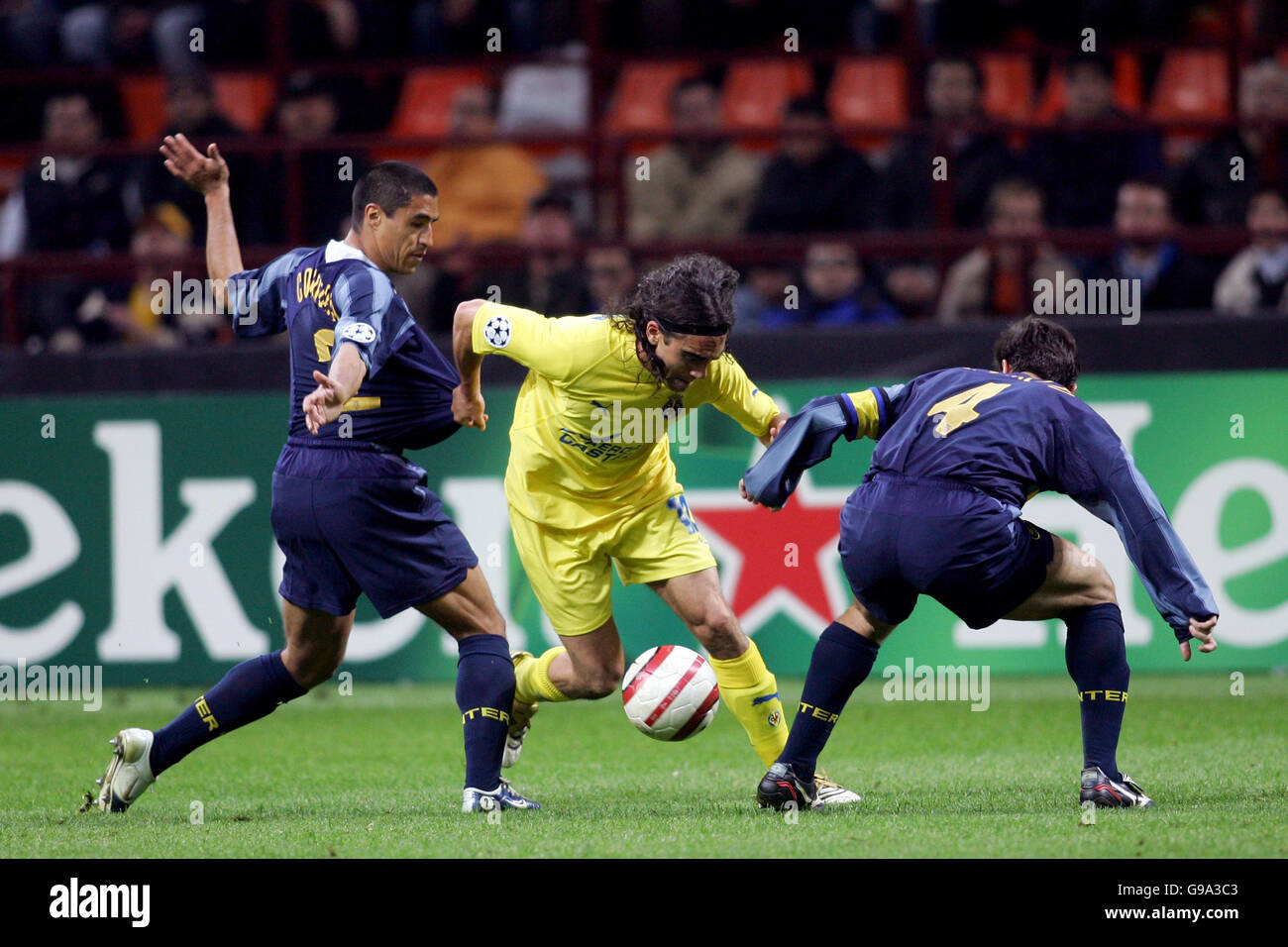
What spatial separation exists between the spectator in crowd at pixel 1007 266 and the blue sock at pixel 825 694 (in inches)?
177

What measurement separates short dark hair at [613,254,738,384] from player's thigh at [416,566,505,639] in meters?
0.94

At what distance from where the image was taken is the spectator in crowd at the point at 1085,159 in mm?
10438

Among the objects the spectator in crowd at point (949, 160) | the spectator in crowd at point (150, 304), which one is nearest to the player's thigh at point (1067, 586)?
the spectator in crowd at point (949, 160)

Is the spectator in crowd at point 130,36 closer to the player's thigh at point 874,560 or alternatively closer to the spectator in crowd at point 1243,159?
the spectator in crowd at point 1243,159

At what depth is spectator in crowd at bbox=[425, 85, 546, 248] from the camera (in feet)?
35.9

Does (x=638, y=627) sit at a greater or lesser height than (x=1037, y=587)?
lesser

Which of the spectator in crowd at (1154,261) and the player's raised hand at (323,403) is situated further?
the spectator in crowd at (1154,261)

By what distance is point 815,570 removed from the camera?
916 centimetres

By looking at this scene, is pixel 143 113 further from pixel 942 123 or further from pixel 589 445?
pixel 589 445

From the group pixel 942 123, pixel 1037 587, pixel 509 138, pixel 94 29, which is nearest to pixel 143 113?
pixel 94 29
